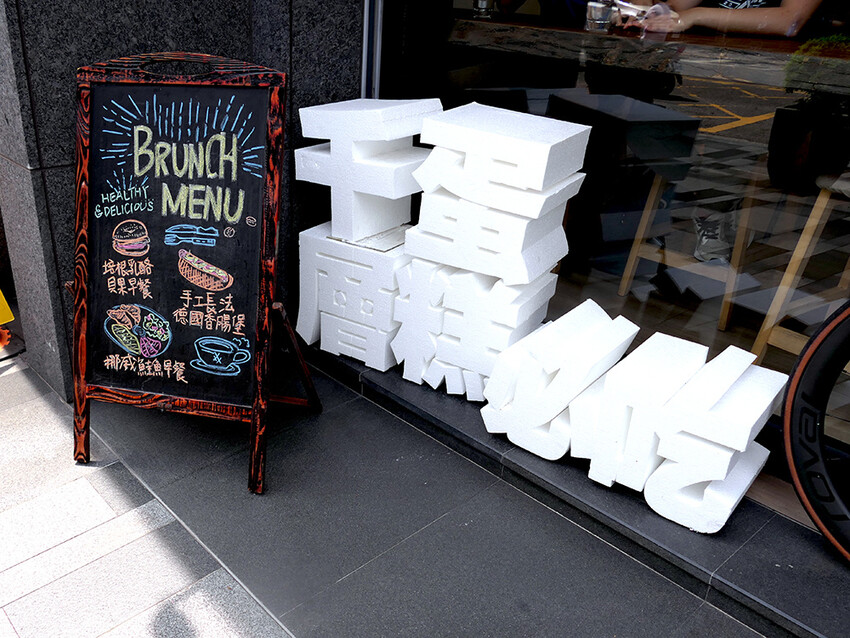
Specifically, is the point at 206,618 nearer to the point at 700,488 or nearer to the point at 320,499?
the point at 320,499

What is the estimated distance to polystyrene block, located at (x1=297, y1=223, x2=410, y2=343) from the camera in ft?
11.0

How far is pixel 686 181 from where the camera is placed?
3248mm

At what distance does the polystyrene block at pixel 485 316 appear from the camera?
303 cm

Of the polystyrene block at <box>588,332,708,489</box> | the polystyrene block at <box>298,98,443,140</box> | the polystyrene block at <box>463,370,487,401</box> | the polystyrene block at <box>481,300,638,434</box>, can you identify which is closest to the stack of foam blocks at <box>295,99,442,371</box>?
the polystyrene block at <box>298,98,443,140</box>

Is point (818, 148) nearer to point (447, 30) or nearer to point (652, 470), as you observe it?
point (652, 470)

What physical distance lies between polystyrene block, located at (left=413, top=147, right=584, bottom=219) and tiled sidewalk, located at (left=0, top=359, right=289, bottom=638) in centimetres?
176

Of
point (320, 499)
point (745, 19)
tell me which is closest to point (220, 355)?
point (320, 499)

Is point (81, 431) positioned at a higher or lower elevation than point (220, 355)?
lower

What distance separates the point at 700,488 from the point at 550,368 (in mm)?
718

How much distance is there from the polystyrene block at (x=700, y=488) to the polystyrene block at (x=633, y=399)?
8cm

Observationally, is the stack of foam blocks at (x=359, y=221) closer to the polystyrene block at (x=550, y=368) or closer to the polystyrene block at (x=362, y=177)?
the polystyrene block at (x=362, y=177)

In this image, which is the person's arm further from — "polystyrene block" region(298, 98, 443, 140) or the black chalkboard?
the black chalkboard

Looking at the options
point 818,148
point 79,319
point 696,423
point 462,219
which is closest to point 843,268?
point 818,148

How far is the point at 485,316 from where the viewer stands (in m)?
3.08
